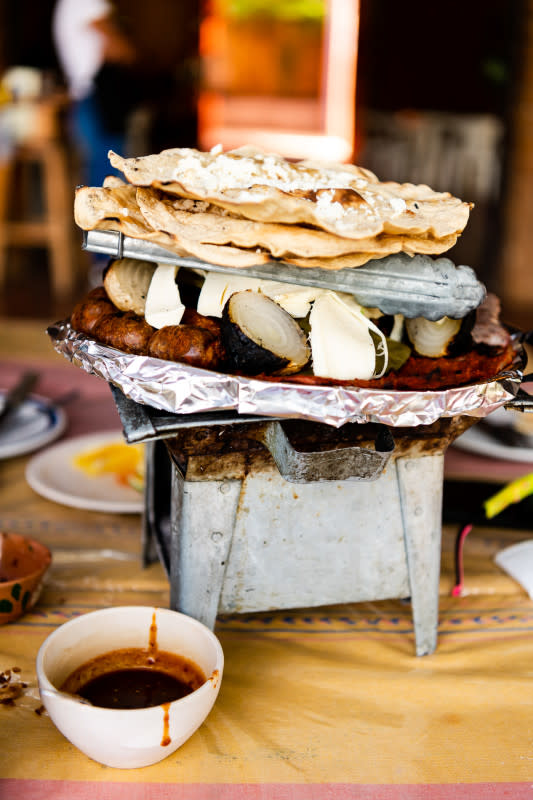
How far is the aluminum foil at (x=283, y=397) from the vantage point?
80 centimetres

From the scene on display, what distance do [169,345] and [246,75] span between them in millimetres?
7798

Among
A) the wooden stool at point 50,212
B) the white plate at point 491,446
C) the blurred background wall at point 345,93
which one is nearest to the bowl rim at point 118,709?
the white plate at point 491,446

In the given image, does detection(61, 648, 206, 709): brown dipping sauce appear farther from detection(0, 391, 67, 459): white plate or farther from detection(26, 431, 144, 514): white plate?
detection(0, 391, 67, 459): white plate

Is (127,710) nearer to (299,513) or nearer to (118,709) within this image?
(118,709)

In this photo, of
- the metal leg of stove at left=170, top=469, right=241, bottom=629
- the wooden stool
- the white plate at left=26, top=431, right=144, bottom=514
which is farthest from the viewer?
the wooden stool

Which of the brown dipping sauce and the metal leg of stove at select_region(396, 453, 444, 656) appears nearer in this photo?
the brown dipping sauce

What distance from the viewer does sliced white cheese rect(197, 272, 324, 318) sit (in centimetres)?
Result: 93

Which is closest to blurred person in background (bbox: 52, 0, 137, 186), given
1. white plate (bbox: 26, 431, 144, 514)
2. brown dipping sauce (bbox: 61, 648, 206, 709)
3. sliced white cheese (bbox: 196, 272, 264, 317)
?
white plate (bbox: 26, 431, 144, 514)

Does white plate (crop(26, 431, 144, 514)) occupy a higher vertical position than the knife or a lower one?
lower

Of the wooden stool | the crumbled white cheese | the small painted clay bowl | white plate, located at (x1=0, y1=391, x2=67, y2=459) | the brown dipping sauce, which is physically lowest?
the wooden stool

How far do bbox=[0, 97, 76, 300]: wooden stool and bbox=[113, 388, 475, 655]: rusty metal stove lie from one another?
428cm

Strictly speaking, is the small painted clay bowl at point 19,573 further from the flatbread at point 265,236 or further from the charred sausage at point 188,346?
the flatbread at point 265,236

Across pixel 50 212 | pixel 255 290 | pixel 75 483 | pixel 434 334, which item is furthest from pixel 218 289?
pixel 50 212

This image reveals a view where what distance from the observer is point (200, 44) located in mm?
7047
